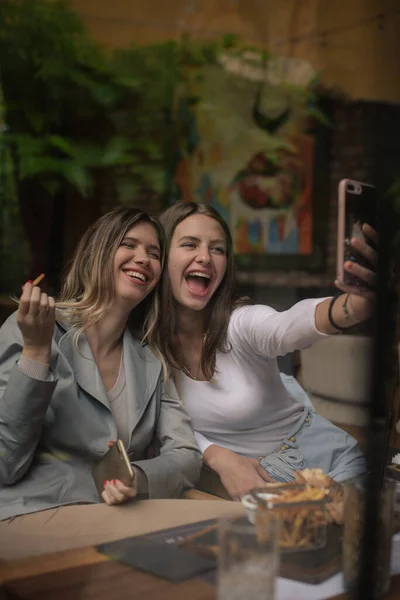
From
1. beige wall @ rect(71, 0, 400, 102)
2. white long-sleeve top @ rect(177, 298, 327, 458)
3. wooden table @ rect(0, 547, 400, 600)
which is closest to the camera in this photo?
beige wall @ rect(71, 0, 400, 102)

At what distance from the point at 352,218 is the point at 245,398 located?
0.36m

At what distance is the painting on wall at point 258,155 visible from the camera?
51.1 inches

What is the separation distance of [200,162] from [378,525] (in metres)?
0.62

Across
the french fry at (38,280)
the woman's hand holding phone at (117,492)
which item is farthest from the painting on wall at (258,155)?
the woman's hand holding phone at (117,492)

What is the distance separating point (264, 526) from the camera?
130 centimetres

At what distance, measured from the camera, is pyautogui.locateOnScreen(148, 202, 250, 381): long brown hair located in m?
1.40

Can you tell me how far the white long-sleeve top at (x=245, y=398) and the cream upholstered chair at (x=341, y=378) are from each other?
0.06 metres

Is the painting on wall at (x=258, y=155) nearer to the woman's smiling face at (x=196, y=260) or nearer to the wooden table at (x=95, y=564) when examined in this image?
the woman's smiling face at (x=196, y=260)

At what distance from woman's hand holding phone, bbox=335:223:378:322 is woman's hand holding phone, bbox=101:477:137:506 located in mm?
482

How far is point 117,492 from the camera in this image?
4.67 feet

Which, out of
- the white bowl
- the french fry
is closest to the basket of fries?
the white bowl

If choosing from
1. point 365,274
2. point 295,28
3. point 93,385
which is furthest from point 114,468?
point 295,28

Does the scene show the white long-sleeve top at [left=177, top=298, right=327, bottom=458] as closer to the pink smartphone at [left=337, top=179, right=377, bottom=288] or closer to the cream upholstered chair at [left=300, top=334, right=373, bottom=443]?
the cream upholstered chair at [left=300, top=334, right=373, bottom=443]

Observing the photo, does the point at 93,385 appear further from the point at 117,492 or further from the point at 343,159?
the point at 343,159
